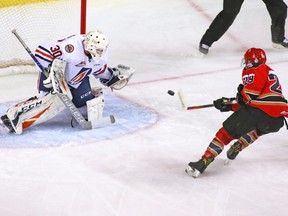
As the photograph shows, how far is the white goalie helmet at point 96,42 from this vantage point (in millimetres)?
3172

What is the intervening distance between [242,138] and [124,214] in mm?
639

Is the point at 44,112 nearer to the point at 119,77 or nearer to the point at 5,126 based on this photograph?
the point at 5,126

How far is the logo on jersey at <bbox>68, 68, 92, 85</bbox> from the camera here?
3.35 m

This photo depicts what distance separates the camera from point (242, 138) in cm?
291

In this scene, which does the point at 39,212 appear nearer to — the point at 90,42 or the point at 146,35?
the point at 90,42

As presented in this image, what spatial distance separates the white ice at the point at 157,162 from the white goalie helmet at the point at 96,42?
38cm

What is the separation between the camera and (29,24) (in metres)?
4.48

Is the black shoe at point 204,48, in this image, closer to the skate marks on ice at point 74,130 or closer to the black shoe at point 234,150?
the skate marks on ice at point 74,130

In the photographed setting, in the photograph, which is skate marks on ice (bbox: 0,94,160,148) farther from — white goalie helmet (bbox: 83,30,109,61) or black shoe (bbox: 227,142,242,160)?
black shoe (bbox: 227,142,242,160)

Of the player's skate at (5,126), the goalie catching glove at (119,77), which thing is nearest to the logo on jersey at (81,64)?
the goalie catching glove at (119,77)

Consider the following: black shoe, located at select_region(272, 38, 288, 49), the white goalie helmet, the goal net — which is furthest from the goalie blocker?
black shoe, located at select_region(272, 38, 288, 49)

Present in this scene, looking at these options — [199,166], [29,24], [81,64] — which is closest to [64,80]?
[81,64]

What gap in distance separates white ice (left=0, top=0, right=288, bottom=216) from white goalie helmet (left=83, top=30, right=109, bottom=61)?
38 centimetres

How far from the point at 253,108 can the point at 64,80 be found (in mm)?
897
